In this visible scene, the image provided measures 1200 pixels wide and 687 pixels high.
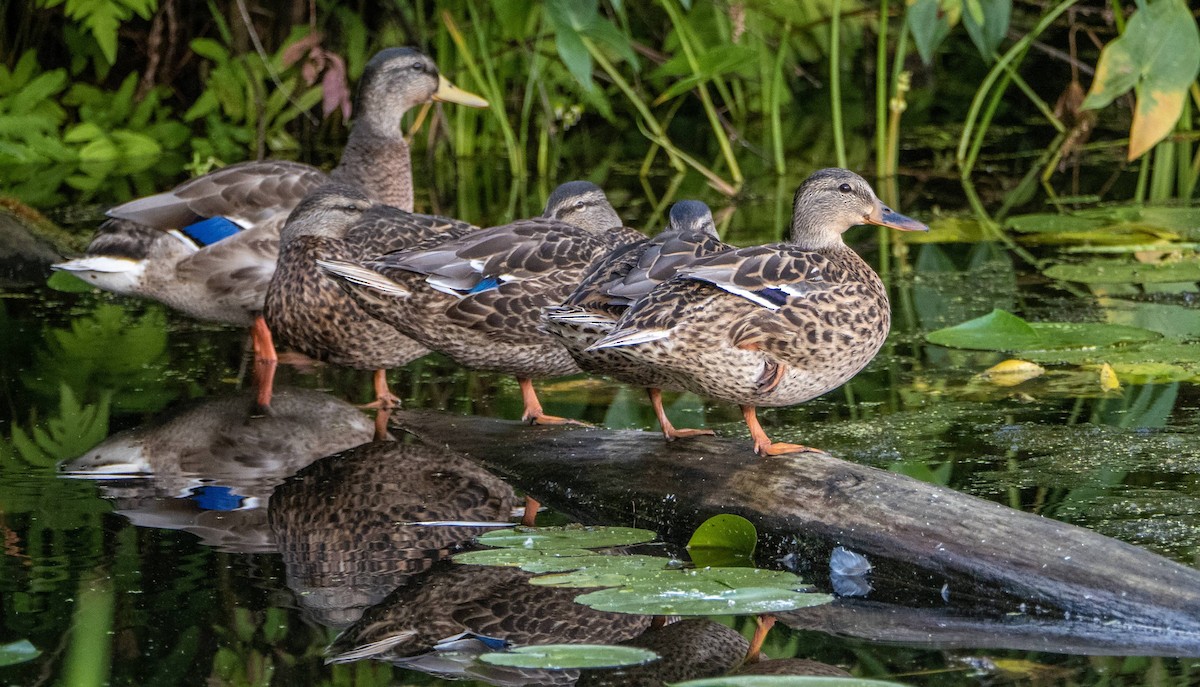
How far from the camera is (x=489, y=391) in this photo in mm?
5258

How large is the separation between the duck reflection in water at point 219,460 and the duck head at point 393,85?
1905mm

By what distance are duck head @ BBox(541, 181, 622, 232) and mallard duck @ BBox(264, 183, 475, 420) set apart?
45 centimetres

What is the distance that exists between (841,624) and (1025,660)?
0.39 metres

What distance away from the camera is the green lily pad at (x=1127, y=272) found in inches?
247

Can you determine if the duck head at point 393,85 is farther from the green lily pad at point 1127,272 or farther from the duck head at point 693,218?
the green lily pad at point 1127,272

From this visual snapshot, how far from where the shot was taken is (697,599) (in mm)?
3043

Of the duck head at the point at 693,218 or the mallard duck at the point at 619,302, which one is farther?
the duck head at the point at 693,218

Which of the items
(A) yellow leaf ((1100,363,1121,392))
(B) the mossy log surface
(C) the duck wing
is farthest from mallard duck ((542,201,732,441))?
(C) the duck wing

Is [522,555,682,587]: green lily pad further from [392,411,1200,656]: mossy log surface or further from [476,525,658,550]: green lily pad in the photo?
[392,411,1200,656]: mossy log surface

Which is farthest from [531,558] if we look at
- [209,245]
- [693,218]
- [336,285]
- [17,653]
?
[209,245]

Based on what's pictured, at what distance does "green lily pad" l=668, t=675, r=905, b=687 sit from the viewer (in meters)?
2.63

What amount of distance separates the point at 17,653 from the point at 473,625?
33.9 inches

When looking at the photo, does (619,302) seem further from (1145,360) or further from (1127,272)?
(1127,272)

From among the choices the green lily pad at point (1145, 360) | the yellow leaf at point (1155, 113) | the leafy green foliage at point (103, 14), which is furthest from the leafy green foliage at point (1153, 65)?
the leafy green foliage at point (103, 14)
